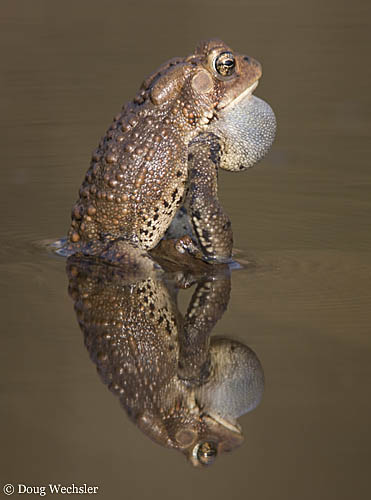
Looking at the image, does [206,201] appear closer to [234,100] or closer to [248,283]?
[248,283]

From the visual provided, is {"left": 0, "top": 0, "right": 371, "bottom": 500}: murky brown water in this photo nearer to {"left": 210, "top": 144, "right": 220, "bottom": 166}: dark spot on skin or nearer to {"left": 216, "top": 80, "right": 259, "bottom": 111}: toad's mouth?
{"left": 210, "top": 144, "right": 220, "bottom": 166}: dark spot on skin

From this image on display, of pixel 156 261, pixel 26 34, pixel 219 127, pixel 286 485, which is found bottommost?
pixel 26 34

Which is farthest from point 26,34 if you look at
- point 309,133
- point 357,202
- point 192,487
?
point 192,487

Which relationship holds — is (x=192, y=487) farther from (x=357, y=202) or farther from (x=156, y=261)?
(x=357, y=202)

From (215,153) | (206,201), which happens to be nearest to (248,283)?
(206,201)

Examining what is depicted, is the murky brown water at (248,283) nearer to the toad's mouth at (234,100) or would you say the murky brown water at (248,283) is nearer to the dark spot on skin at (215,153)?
the dark spot on skin at (215,153)
